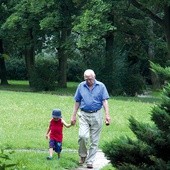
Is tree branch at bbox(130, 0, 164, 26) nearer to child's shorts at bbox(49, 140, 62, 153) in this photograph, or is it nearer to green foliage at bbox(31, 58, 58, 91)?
green foliage at bbox(31, 58, 58, 91)

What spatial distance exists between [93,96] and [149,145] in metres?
6.98

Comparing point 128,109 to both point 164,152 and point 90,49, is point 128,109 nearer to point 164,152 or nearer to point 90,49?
point 90,49

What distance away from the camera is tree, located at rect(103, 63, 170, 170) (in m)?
4.89

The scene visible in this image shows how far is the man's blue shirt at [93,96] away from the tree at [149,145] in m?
6.63

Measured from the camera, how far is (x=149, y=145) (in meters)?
5.06

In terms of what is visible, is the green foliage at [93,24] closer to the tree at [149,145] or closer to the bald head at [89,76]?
the bald head at [89,76]

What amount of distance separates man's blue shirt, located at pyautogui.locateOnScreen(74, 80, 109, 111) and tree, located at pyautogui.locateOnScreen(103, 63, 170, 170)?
6.63 meters

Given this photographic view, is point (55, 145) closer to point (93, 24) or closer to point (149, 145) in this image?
point (149, 145)

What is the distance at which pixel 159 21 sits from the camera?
35.5 meters

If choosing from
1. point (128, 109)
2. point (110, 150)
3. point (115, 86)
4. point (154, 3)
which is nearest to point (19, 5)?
point (115, 86)

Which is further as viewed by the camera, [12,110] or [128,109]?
[128,109]

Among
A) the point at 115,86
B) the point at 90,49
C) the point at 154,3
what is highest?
the point at 154,3

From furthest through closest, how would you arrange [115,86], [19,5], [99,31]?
[19,5] → [115,86] → [99,31]

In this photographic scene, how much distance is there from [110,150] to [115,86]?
34020 millimetres
